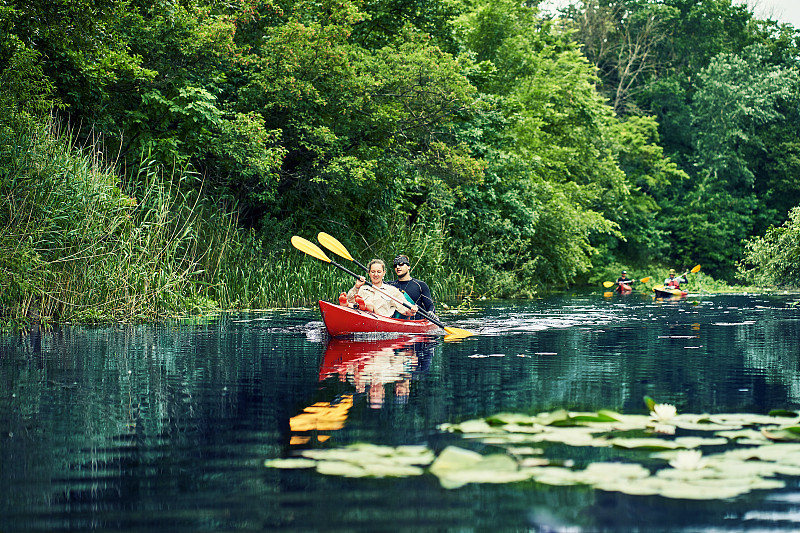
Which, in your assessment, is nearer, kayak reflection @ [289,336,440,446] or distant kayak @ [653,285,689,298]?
kayak reflection @ [289,336,440,446]

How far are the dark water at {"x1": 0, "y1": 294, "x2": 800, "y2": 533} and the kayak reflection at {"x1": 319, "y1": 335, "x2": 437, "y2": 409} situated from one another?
0.15 feet

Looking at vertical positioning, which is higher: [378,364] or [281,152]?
[281,152]

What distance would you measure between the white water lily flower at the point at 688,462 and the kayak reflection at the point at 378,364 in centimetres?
236

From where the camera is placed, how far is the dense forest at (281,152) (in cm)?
Result: 1302

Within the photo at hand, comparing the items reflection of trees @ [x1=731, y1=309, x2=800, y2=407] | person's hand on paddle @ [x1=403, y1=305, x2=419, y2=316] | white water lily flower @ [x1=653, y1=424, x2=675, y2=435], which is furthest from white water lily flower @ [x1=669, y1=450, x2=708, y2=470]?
person's hand on paddle @ [x1=403, y1=305, x2=419, y2=316]

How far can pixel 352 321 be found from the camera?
11.6m

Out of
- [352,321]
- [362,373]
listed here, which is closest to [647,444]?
[362,373]

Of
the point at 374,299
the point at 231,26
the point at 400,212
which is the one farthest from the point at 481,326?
the point at 400,212

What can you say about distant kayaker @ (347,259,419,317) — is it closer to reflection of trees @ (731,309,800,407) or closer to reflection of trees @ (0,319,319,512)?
reflection of trees @ (0,319,319,512)

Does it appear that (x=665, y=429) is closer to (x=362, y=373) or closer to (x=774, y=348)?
(x=362, y=373)

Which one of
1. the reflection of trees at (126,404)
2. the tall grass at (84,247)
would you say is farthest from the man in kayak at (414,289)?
the tall grass at (84,247)

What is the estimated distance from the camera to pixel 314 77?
19859 mm

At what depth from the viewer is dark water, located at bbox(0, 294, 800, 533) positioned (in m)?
3.60

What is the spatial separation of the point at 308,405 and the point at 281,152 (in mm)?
13103
